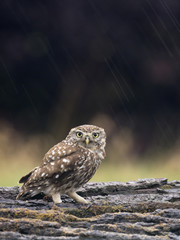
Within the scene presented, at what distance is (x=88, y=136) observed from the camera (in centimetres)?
598

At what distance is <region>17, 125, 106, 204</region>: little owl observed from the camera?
5.85 metres

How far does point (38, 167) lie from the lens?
20.2 feet

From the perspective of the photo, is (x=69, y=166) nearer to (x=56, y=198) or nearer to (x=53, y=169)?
(x=53, y=169)

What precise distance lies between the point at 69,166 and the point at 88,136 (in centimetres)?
53

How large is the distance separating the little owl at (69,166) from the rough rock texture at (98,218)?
12.2 inches

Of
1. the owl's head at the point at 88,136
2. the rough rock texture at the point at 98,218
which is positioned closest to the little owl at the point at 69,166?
the owl's head at the point at 88,136

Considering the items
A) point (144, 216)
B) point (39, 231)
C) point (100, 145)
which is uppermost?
point (100, 145)

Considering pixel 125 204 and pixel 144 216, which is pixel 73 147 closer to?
pixel 125 204

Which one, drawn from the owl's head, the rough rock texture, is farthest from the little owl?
the rough rock texture

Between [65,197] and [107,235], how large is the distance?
2305mm

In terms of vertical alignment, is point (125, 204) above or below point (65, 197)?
below

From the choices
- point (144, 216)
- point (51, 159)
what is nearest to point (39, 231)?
point (144, 216)

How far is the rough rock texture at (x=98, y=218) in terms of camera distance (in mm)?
4246

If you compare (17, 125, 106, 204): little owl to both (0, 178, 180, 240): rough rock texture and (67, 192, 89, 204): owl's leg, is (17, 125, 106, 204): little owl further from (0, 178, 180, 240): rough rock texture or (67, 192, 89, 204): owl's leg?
(0, 178, 180, 240): rough rock texture
